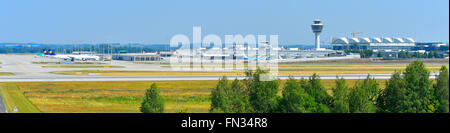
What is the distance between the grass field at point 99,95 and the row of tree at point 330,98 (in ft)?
24.1

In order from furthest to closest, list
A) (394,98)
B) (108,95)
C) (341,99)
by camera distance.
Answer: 1. (108,95)
2. (394,98)
3. (341,99)

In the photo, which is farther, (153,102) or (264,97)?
(264,97)

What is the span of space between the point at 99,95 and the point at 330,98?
2201 centimetres

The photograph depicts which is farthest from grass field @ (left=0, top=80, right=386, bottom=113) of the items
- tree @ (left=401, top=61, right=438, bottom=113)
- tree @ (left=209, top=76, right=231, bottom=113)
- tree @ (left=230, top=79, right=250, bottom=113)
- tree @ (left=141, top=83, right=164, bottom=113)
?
tree @ (left=401, top=61, right=438, bottom=113)

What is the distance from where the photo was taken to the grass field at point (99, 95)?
3241cm

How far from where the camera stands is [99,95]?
3875cm

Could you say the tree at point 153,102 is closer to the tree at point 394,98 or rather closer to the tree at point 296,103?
the tree at point 296,103

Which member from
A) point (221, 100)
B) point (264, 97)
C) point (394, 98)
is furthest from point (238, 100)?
point (394, 98)

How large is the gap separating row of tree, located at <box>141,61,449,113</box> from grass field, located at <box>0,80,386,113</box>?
7.33m

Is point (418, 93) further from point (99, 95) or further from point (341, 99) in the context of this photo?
point (99, 95)

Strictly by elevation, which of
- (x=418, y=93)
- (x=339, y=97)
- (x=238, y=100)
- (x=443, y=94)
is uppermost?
(x=443, y=94)

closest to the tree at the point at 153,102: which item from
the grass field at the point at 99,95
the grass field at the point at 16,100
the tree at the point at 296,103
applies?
the tree at the point at 296,103
